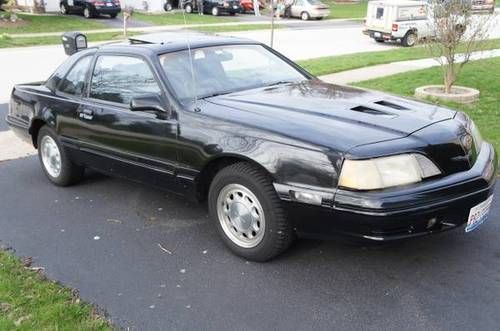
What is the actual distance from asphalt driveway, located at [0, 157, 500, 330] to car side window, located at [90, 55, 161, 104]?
3.34 feet

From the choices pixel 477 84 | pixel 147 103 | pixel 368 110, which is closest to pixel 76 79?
pixel 147 103

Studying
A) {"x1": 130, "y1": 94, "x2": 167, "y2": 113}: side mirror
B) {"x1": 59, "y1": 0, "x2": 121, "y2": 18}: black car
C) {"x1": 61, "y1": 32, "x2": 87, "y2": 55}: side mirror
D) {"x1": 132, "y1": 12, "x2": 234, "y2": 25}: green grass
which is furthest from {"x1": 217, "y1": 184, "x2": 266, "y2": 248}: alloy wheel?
{"x1": 59, "y1": 0, "x2": 121, "y2": 18}: black car

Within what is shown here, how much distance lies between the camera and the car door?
4.36 meters

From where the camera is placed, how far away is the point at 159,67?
4.49 metres

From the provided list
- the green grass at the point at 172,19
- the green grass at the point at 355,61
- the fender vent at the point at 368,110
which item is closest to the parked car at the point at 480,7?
the green grass at the point at 355,61

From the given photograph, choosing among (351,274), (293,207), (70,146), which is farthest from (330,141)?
(70,146)

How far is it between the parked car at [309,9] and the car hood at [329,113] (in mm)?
31007

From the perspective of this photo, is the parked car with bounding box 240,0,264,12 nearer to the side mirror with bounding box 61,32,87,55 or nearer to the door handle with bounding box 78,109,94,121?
the side mirror with bounding box 61,32,87,55

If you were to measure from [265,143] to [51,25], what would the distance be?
2525cm

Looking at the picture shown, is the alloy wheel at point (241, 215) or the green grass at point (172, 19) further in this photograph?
the green grass at point (172, 19)

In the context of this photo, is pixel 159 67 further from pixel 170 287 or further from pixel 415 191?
pixel 415 191

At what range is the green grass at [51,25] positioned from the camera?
2484 cm

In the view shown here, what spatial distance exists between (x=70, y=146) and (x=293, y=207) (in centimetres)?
265

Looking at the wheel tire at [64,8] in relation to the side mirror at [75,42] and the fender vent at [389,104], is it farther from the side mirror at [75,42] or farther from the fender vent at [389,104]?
the fender vent at [389,104]
